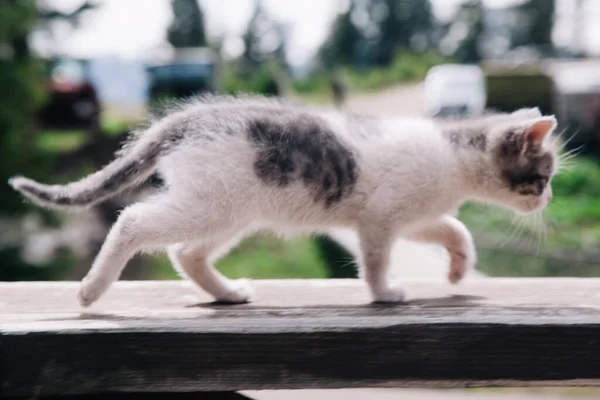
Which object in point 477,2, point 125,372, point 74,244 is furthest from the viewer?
point 477,2

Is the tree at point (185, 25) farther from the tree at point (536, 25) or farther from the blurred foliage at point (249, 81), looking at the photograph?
the tree at point (536, 25)

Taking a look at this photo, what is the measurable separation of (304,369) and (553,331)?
56cm

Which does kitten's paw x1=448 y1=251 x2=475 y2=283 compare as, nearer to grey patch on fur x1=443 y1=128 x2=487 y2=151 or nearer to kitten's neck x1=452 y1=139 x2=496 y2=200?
kitten's neck x1=452 y1=139 x2=496 y2=200

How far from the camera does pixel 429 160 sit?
2266 millimetres

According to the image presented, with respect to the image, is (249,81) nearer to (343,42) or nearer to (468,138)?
(343,42)

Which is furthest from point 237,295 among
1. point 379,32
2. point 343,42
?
point 379,32

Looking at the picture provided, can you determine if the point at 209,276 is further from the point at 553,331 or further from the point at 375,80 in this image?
the point at 375,80

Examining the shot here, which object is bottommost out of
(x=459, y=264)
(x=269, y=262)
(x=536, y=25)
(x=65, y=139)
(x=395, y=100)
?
(x=269, y=262)

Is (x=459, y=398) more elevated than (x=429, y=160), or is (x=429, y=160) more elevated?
(x=429, y=160)

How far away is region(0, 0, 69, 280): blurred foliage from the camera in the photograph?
828cm

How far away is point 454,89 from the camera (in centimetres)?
1684

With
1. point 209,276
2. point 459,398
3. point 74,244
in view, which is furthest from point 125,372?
point 74,244

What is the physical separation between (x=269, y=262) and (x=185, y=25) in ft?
61.2

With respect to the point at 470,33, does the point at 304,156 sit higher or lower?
lower
